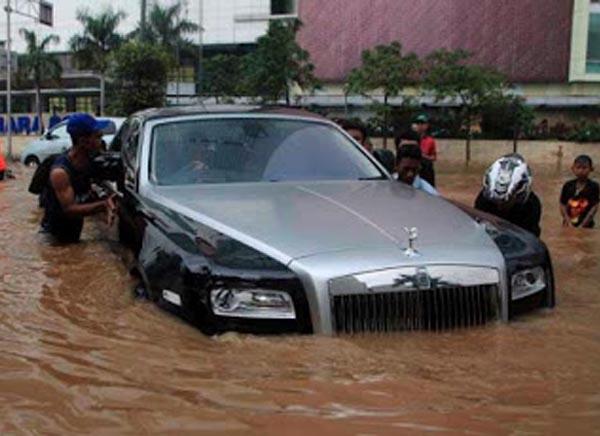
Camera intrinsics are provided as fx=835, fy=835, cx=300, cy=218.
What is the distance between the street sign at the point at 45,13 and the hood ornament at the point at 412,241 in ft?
125

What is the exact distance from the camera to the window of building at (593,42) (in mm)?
42500

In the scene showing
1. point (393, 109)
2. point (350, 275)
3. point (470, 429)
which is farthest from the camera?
point (393, 109)

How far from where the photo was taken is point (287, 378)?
3.48m

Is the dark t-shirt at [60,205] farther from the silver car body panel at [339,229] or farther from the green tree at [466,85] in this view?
the green tree at [466,85]

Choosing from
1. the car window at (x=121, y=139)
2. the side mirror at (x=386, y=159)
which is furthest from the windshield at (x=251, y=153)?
the car window at (x=121, y=139)

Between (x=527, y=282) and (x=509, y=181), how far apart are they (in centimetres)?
114

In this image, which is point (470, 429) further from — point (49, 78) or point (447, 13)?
point (49, 78)

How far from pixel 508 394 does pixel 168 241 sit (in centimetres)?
182

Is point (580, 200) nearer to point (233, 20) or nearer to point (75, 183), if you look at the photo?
point (75, 183)

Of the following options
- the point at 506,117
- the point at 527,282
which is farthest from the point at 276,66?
the point at 527,282

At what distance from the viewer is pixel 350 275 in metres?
3.63

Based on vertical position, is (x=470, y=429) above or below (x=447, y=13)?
below

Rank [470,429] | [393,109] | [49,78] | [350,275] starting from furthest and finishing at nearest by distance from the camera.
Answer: [49,78] → [393,109] → [350,275] → [470,429]

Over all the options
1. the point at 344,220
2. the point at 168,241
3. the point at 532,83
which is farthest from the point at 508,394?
the point at 532,83
